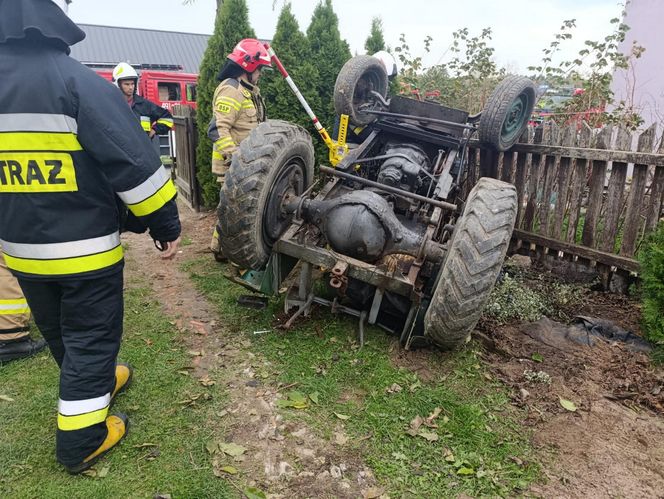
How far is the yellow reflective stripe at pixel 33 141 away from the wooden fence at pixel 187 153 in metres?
5.62

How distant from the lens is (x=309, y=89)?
689 cm

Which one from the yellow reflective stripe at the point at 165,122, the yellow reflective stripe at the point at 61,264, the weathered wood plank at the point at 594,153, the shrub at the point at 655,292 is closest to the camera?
the yellow reflective stripe at the point at 61,264

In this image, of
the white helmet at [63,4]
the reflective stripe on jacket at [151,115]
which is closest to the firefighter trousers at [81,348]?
the white helmet at [63,4]

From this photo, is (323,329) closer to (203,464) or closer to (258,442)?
(258,442)

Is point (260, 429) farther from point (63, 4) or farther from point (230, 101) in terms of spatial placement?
point (230, 101)

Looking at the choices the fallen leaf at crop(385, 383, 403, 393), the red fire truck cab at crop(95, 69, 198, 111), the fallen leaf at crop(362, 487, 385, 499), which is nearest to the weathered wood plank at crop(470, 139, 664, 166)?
the fallen leaf at crop(385, 383, 403, 393)

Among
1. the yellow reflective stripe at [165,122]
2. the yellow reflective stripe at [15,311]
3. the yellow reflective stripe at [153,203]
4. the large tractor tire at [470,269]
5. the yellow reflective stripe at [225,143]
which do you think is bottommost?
the yellow reflective stripe at [15,311]

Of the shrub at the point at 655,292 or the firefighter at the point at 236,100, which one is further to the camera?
the firefighter at the point at 236,100

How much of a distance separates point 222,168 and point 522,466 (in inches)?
152

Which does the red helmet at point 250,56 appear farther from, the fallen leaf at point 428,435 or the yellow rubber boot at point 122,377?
the fallen leaf at point 428,435

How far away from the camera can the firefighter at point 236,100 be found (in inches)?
185

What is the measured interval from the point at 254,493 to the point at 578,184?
425 cm

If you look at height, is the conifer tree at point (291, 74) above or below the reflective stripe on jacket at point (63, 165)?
above

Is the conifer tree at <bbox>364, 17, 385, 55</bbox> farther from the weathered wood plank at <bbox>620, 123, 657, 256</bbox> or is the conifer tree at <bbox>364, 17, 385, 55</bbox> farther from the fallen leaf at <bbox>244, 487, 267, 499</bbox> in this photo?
the fallen leaf at <bbox>244, 487, 267, 499</bbox>
